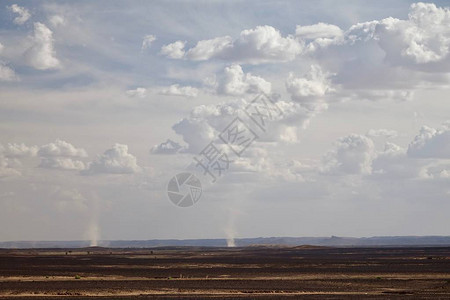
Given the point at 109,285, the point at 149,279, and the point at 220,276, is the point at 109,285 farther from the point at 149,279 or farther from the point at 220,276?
the point at 220,276

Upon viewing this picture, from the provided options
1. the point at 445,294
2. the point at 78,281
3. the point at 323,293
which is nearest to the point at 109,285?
the point at 78,281

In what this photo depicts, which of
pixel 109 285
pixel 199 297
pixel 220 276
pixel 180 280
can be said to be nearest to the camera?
pixel 199 297

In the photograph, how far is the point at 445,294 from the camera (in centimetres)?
5975

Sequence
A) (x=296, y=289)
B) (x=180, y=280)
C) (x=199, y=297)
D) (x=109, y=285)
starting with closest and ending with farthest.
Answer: (x=199, y=297) → (x=296, y=289) → (x=109, y=285) → (x=180, y=280)

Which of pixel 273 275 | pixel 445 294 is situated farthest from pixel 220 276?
pixel 445 294

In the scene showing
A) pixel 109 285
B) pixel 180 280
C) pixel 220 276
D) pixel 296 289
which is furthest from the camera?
pixel 220 276

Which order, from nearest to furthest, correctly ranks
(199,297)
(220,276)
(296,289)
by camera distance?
(199,297), (296,289), (220,276)

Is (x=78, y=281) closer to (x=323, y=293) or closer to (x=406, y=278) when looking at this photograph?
(x=323, y=293)

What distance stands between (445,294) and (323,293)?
33.9 feet

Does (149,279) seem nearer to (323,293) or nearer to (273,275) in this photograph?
(273,275)

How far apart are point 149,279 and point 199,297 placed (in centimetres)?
2490

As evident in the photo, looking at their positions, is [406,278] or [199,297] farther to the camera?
[406,278]

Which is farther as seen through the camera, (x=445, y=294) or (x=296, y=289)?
(x=296, y=289)

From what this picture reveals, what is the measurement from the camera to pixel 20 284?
73875mm
